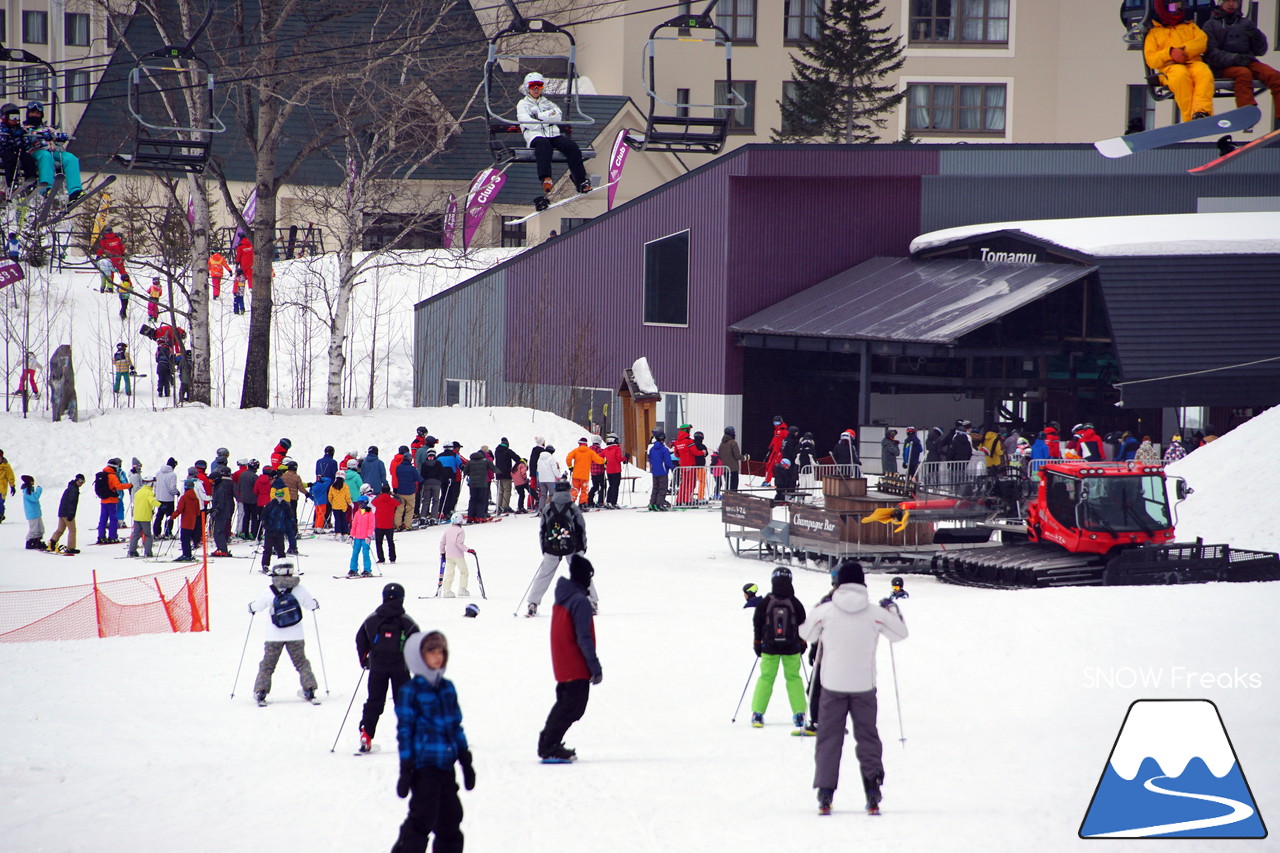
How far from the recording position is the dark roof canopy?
28.0 meters

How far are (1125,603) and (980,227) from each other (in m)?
19.6

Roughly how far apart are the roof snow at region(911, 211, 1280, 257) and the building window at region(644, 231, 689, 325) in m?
6.68

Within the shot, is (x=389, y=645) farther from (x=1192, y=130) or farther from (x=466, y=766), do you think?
(x=1192, y=130)

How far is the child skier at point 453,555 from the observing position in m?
16.2

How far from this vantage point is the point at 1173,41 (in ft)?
35.9

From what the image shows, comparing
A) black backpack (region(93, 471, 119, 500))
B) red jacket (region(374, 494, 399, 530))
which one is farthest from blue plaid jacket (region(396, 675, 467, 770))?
black backpack (region(93, 471, 119, 500))

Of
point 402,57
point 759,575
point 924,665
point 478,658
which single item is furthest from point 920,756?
point 402,57

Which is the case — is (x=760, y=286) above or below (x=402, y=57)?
below

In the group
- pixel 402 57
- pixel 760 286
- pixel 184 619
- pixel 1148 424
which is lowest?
pixel 184 619

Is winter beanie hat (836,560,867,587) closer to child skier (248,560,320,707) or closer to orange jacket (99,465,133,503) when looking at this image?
child skier (248,560,320,707)

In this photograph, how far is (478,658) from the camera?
41.7 ft

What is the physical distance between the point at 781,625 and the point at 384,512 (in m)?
10.5

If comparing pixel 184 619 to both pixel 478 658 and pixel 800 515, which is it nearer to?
pixel 478 658

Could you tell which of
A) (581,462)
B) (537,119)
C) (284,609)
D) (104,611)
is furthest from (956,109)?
(284,609)
